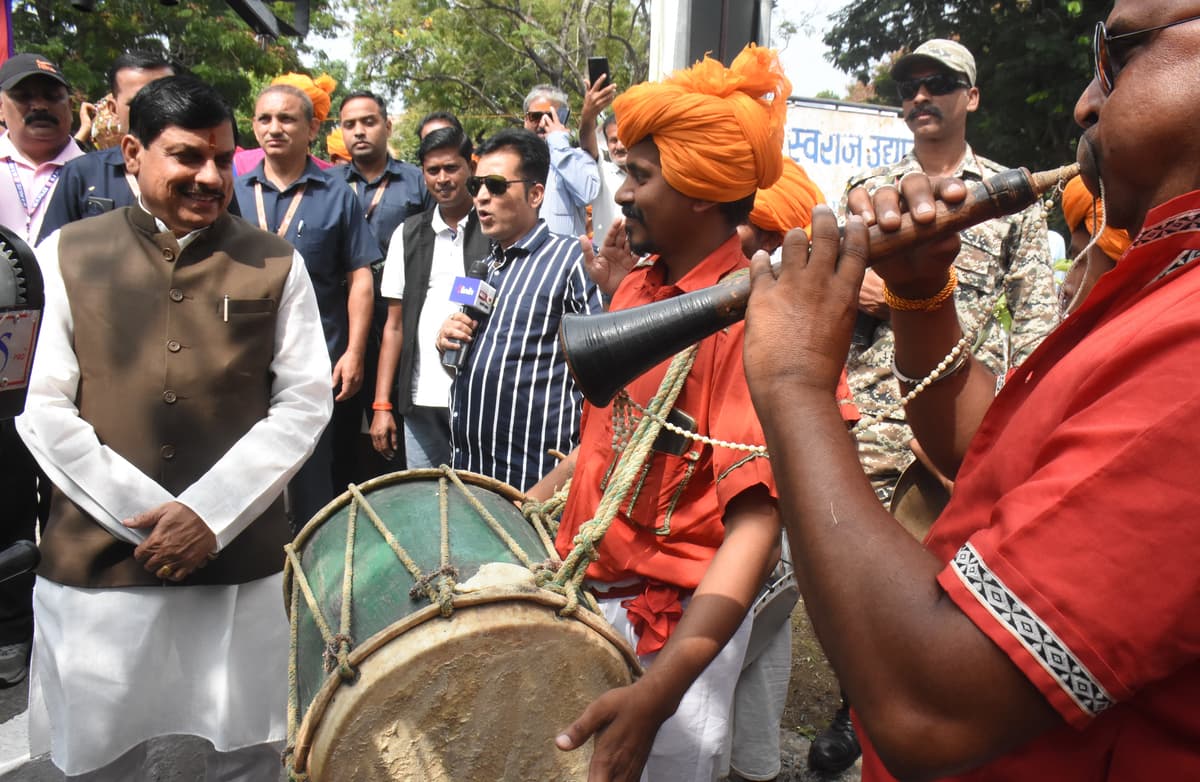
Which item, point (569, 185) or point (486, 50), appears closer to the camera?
point (569, 185)

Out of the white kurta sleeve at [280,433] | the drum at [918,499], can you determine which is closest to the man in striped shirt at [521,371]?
the white kurta sleeve at [280,433]

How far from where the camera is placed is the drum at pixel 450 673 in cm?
174

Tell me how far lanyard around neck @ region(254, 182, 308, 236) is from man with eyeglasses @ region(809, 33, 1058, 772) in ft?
9.87

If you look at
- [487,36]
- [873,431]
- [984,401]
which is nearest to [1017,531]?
[984,401]

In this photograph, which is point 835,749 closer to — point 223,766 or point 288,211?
point 223,766

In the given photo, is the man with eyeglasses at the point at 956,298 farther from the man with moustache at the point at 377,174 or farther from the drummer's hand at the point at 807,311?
the man with moustache at the point at 377,174

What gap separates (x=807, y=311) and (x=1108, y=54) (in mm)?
502

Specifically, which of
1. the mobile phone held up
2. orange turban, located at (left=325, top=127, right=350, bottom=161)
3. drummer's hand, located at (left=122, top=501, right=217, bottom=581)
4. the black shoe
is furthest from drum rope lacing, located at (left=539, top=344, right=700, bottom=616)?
orange turban, located at (left=325, top=127, right=350, bottom=161)

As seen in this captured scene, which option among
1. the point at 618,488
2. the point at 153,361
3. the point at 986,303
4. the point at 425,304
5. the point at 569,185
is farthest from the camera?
the point at 569,185

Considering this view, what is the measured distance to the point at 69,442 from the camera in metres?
2.63

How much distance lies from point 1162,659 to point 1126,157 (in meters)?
0.60

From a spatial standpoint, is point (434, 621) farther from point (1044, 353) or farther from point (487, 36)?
point (487, 36)

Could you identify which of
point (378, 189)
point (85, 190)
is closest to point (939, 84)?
point (378, 189)

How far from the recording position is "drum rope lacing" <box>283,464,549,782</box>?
1802 millimetres
